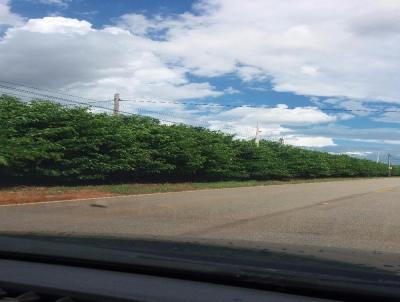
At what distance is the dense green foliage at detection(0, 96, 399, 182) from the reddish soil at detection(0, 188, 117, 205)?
1.21 meters

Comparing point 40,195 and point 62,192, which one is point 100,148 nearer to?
point 62,192

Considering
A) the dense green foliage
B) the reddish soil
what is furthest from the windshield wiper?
the dense green foliage

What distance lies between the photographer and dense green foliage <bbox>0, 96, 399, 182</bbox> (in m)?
21.5

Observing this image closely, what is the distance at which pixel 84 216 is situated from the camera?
13648 mm

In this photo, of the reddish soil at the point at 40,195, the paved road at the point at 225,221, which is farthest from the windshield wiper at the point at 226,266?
the reddish soil at the point at 40,195

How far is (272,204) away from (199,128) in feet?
57.2

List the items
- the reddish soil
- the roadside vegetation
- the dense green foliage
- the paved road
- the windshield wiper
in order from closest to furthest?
the windshield wiper < the paved road < the reddish soil < the roadside vegetation < the dense green foliage

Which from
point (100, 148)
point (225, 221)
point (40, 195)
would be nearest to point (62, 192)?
point (40, 195)

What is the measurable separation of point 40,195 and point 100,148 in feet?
20.2

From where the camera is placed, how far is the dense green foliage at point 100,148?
21.5 m

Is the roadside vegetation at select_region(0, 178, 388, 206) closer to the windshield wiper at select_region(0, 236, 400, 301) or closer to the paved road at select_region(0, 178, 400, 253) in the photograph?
the paved road at select_region(0, 178, 400, 253)

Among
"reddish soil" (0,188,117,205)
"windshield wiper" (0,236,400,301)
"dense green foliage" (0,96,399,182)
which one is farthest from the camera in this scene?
"dense green foliage" (0,96,399,182)

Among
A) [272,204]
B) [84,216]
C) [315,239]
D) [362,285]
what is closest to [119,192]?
[272,204]

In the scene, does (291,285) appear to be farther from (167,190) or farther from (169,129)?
(169,129)
